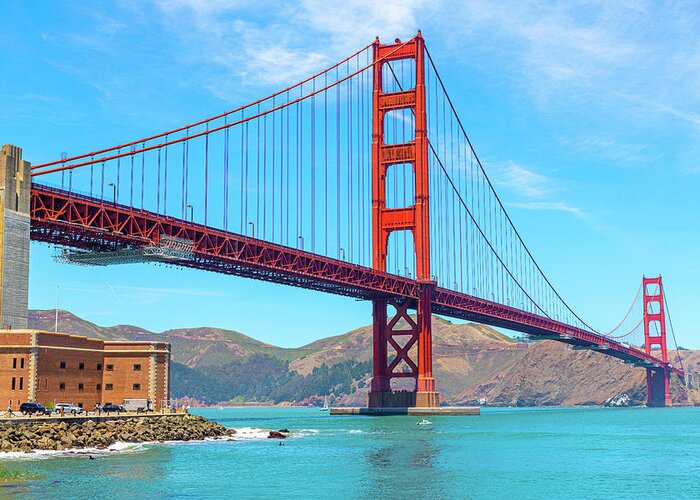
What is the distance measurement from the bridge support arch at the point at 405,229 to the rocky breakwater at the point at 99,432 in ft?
119

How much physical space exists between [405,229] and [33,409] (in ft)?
186

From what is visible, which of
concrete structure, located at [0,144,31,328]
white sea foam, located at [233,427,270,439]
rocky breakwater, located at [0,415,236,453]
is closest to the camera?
rocky breakwater, located at [0,415,236,453]

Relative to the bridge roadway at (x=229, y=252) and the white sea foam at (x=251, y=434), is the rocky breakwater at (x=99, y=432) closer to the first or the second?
the white sea foam at (x=251, y=434)

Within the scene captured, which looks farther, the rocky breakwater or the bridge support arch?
Result: the bridge support arch

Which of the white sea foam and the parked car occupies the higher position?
the parked car

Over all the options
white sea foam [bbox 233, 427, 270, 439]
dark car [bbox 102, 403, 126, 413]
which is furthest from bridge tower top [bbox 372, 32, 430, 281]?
dark car [bbox 102, 403, 126, 413]

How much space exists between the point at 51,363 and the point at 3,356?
318 centimetres

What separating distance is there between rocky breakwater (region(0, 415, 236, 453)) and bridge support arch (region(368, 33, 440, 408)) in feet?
119

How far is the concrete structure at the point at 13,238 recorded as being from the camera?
58.9m

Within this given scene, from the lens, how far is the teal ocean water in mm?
42531

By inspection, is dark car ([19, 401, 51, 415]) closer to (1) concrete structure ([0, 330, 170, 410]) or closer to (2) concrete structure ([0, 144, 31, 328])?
(1) concrete structure ([0, 330, 170, 410])

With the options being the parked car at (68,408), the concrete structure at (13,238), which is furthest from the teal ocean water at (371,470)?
the concrete structure at (13,238)

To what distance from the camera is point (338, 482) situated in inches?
1816

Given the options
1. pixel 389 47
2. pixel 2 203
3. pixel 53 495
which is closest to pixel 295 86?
pixel 389 47
